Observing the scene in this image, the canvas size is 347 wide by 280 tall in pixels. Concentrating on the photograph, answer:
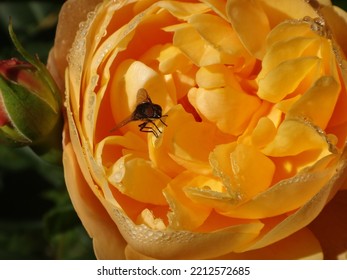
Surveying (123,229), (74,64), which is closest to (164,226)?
(123,229)

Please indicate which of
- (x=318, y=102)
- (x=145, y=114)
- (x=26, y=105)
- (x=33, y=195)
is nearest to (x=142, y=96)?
(x=145, y=114)

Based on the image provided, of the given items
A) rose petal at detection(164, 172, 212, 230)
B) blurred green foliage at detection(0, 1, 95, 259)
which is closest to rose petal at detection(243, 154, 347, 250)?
rose petal at detection(164, 172, 212, 230)

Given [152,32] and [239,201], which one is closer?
[239,201]

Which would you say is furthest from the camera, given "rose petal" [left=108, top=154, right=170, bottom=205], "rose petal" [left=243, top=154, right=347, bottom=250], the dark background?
the dark background

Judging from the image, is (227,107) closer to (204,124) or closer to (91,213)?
(204,124)

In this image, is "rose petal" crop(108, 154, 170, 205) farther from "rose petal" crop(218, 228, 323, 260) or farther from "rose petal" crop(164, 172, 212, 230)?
"rose petal" crop(218, 228, 323, 260)
